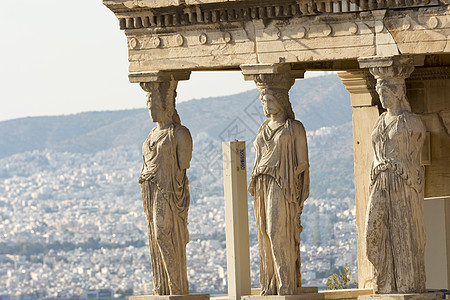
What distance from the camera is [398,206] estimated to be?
20.8 meters

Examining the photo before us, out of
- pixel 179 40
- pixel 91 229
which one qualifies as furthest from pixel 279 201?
pixel 91 229

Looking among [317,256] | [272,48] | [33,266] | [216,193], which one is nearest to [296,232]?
[272,48]

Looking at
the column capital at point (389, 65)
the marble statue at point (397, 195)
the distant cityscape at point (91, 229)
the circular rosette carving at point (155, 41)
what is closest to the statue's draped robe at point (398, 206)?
the marble statue at point (397, 195)

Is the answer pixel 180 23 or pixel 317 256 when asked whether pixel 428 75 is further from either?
pixel 317 256

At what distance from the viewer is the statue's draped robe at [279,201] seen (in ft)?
70.9

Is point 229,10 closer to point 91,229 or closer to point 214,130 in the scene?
point 214,130

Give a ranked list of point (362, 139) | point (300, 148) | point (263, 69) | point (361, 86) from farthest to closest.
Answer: point (362, 139), point (361, 86), point (300, 148), point (263, 69)

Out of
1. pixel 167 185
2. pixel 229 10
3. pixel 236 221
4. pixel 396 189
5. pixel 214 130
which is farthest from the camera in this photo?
pixel 214 130

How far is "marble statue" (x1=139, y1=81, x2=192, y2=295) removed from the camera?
22359 millimetres

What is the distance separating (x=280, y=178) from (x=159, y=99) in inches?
76.5

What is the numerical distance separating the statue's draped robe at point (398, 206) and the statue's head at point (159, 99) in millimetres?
2883

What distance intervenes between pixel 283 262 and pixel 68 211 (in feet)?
127

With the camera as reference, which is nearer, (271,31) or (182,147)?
(271,31)

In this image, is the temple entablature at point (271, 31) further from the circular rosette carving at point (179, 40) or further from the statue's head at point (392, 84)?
the statue's head at point (392, 84)
